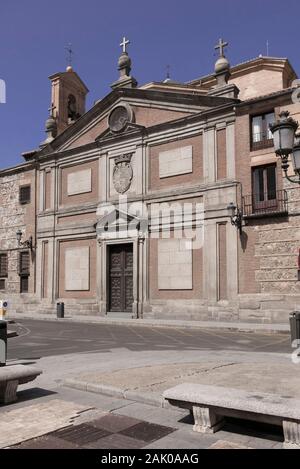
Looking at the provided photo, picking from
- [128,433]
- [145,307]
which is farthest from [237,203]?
[128,433]

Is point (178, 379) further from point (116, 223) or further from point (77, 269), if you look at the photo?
point (77, 269)

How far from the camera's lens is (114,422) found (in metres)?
4.95

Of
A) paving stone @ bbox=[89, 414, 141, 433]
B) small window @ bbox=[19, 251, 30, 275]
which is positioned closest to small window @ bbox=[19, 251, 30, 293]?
small window @ bbox=[19, 251, 30, 275]

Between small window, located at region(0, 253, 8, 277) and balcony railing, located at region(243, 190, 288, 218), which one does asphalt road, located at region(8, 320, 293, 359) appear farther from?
small window, located at region(0, 253, 8, 277)

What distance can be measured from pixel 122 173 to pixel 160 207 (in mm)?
3398

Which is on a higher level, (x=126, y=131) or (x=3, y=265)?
(x=126, y=131)

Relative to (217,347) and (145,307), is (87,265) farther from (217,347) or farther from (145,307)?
(217,347)

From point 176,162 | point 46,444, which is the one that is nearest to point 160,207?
point 176,162

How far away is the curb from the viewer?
5.59 meters

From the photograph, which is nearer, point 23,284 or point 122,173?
point 122,173

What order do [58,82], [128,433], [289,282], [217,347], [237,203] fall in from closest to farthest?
[128,433] → [217,347] → [289,282] → [237,203] → [58,82]

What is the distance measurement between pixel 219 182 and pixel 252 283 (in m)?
4.84

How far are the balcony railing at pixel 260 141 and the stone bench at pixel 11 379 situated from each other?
52.6 ft

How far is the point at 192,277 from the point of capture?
68.8 ft
